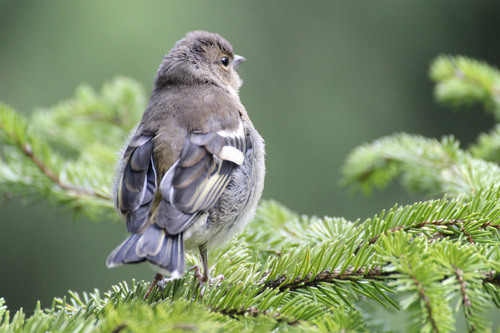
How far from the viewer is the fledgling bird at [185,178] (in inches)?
68.4

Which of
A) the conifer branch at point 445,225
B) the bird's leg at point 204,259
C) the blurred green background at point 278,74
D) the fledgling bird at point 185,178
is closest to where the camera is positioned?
the conifer branch at point 445,225

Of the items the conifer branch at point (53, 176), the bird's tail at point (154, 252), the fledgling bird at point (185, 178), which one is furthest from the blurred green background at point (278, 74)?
Result: the bird's tail at point (154, 252)

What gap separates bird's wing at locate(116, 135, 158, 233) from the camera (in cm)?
183

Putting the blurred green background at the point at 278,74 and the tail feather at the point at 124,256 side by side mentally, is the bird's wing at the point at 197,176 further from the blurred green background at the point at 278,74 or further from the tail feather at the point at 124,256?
the blurred green background at the point at 278,74

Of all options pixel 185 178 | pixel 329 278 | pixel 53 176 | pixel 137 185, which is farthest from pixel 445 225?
pixel 53 176

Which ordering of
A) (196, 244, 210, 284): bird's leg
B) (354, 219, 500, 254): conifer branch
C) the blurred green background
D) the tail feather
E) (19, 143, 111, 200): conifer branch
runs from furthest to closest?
the blurred green background, (19, 143, 111, 200): conifer branch, (196, 244, 210, 284): bird's leg, (354, 219, 500, 254): conifer branch, the tail feather

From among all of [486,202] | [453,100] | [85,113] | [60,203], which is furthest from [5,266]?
[486,202]

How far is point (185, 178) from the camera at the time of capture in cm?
198

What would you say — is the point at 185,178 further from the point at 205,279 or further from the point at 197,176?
the point at 205,279

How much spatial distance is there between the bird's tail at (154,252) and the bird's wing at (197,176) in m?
0.05

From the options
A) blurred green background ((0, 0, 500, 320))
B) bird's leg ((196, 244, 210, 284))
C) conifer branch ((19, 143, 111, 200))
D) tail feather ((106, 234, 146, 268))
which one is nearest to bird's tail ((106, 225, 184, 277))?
tail feather ((106, 234, 146, 268))

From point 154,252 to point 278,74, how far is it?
20.1 feet

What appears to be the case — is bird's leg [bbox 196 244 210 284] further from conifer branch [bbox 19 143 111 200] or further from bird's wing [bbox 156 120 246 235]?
conifer branch [bbox 19 143 111 200]

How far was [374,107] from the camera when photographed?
24.0 ft
